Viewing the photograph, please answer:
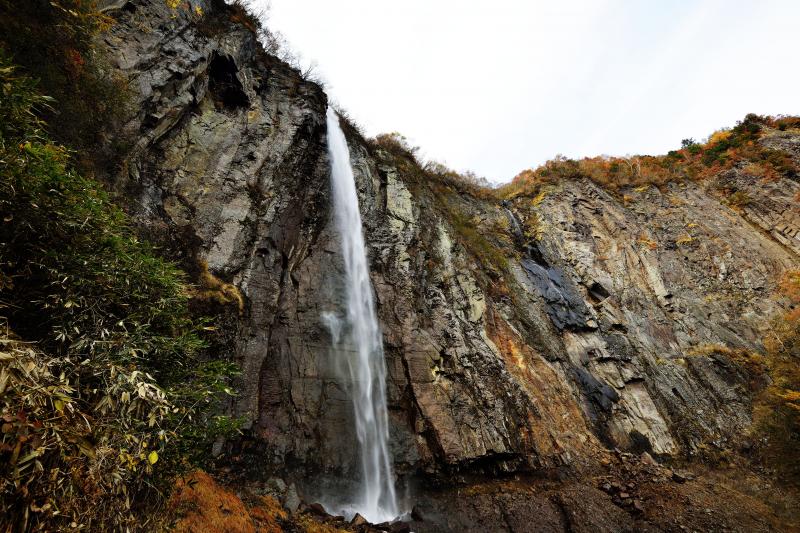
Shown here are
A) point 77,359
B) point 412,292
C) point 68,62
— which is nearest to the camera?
point 77,359

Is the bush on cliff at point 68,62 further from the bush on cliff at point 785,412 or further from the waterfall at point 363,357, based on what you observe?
the bush on cliff at point 785,412

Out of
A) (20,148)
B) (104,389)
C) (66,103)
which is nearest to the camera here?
(104,389)

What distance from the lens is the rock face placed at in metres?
10.3

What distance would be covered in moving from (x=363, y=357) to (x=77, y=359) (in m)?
→ 8.77

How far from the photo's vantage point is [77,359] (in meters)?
3.95

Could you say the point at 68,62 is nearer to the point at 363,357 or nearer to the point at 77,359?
the point at 77,359

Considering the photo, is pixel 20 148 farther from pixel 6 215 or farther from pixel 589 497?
pixel 589 497

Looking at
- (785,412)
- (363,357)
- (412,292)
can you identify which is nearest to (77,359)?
(363,357)

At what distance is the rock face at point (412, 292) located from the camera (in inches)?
405

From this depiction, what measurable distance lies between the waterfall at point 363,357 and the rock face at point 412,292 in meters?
0.44

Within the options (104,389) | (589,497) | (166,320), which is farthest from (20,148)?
(589,497)

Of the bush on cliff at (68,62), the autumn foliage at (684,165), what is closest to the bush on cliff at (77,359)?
the bush on cliff at (68,62)

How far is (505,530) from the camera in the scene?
30.2ft

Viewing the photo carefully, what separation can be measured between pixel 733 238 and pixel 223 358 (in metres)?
30.6
